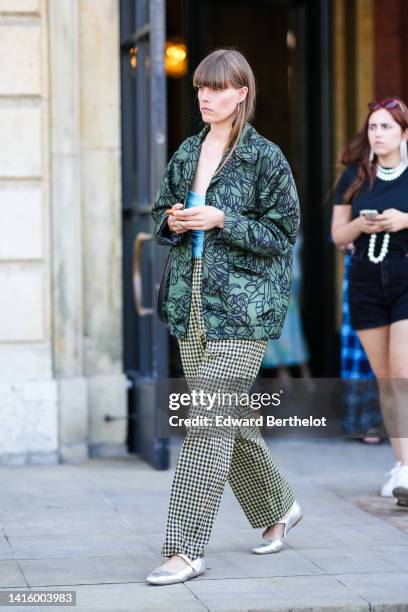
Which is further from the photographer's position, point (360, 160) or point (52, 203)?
point (52, 203)

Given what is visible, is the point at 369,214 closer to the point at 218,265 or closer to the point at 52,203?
the point at 218,265

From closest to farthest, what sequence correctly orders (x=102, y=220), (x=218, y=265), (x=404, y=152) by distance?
(x=218, y=265), (x=404, y=152), (x=102, y=220)

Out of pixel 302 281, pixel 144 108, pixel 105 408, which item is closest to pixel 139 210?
pixel 144 108

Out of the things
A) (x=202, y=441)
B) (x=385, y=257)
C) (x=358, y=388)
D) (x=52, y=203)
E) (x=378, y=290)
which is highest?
(x=52, y=203)

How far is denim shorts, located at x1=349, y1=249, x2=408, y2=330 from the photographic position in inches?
249

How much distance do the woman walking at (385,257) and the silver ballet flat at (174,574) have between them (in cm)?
168

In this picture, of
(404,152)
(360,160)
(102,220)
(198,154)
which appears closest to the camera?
(198,154)

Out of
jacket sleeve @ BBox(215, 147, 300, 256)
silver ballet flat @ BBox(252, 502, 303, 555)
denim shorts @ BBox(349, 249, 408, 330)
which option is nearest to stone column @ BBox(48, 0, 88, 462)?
denim shorts @ BBox(349, 249, 408, 330)

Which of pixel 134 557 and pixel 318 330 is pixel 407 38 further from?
pixel 134 557

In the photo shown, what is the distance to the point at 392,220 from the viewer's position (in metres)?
6.32

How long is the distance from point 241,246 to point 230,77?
65 centimetres

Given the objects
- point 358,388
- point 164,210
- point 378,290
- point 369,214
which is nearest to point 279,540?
point 164,210

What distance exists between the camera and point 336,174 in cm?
948

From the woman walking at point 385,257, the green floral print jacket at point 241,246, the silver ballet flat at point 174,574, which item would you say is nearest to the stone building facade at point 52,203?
the woman walking at point 385,257
